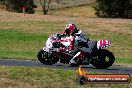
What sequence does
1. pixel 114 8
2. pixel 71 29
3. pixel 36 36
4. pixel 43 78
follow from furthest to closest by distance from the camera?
1. pixel 114 8
2. pixel 36 36
3. pixel 71 29
4. pixel 43 78

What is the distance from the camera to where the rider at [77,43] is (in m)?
18.3

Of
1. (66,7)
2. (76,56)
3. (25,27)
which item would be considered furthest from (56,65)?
(66,7)

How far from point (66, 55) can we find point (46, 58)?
2.94ft

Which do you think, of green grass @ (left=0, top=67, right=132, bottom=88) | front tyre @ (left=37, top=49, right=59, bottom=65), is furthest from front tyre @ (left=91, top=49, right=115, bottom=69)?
green grass @ (left=0, top=67, right=132, bottom=88)

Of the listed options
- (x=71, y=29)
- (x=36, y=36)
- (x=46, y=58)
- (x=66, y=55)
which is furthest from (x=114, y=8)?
(x=71, y=29)

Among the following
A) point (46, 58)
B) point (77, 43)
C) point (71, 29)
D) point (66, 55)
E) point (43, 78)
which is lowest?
point (46, 58)

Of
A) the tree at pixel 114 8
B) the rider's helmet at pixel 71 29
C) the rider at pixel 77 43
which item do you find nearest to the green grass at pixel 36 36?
the rider at pixel 77 43

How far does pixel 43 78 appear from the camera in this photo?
13742 mm

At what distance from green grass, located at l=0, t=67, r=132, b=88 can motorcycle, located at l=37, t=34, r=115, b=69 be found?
3815 mm

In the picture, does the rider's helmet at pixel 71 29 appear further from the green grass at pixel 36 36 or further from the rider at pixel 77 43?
the green grass at pixel 36 36

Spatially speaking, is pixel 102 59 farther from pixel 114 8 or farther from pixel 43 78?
pixel 114 8

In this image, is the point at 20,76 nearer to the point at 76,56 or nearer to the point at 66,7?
the point at 76,56

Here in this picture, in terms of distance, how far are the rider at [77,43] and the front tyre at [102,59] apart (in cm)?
38

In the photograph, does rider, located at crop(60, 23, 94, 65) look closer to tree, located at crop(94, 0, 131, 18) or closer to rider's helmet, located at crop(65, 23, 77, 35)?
rider's helmet, located at crop(65, 23, 77, 35)
